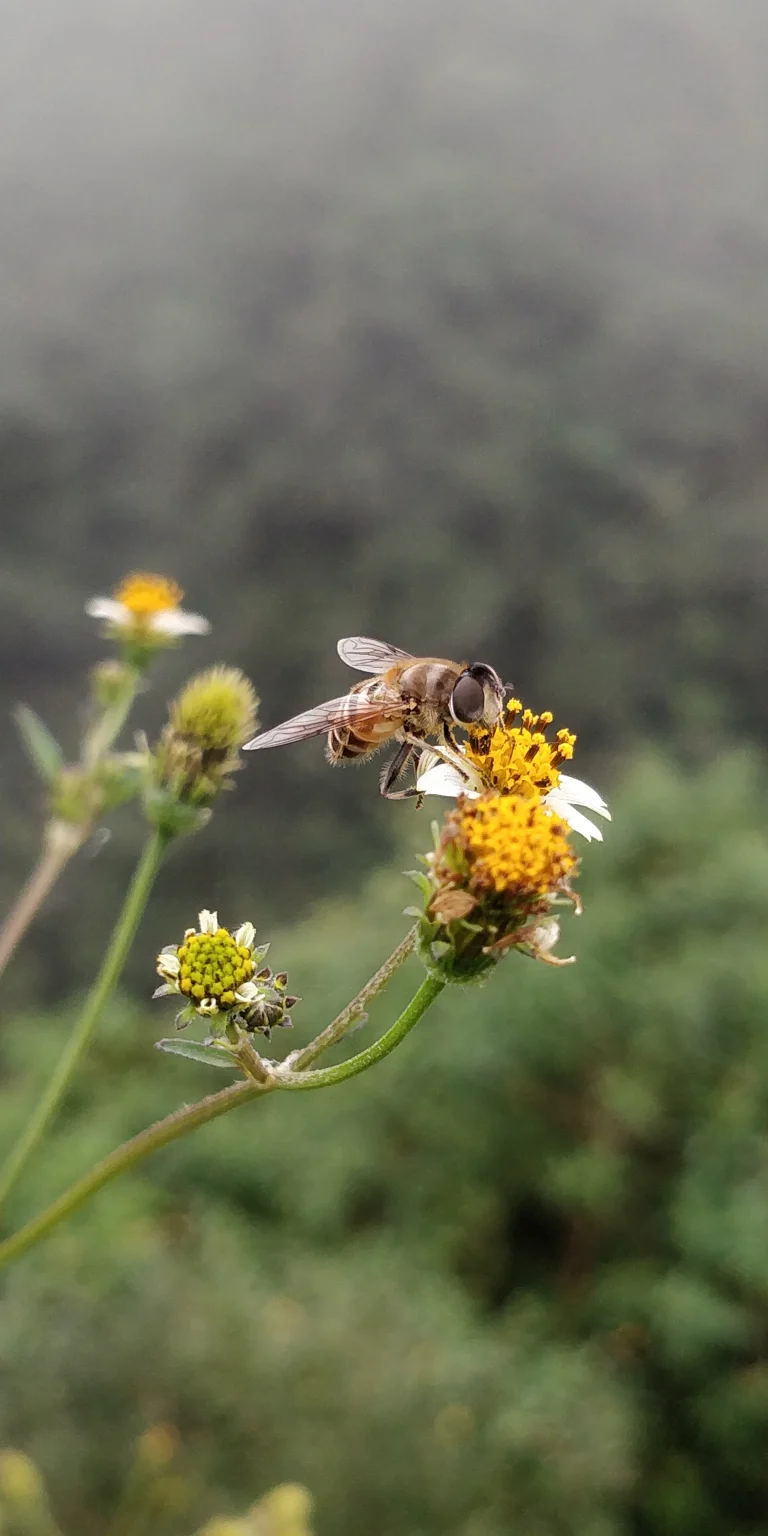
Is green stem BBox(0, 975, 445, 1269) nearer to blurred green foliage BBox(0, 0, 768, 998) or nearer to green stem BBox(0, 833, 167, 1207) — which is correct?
green stem BBox(0, 833, 167, 1207)

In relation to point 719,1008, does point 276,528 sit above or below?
above

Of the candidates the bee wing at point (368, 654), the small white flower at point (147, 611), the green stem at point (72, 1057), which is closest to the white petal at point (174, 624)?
the small white flower at point (147, 611)

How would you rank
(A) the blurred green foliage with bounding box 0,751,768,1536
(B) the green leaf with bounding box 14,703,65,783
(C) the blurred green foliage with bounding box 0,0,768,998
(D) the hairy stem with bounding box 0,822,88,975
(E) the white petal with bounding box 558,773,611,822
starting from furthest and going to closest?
(C) the blurred green foliage with bounding box 0,0,768,998 < (A) the blurred green foliage with bounding box 0,751,768,1536 < (B) the green leaf with bounding box 14,703,65,783 < (D) the hairy stem with bounding box 0,822,88,975 < (E) the white petal with bounding box 558,773,611,822

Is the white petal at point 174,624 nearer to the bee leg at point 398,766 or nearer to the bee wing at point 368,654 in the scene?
the bee wing at point 368,654

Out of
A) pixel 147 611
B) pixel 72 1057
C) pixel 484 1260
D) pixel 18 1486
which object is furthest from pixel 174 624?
pixel 484 1260

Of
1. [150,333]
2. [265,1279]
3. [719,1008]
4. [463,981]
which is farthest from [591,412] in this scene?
[463,981]

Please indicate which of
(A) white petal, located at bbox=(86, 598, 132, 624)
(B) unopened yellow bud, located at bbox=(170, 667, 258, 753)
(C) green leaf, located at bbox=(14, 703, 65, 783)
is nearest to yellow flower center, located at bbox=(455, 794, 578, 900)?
(B) unopened yellow bud, located at bbox=(170, 667, 258, 753)

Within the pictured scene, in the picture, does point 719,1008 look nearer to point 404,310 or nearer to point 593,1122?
point 593,1122

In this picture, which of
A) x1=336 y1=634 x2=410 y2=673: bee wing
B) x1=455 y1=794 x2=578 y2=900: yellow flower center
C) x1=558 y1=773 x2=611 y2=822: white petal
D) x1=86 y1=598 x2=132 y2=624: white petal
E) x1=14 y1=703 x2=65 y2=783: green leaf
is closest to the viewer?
x1=455 y1=794 x2=578 y2=900: yellow flower center
